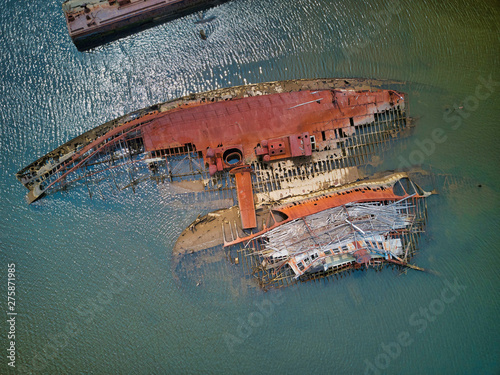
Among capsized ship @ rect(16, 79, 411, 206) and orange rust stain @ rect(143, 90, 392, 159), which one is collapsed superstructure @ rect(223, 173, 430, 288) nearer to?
capsized ship @ rect(16, 79, 411, 206)

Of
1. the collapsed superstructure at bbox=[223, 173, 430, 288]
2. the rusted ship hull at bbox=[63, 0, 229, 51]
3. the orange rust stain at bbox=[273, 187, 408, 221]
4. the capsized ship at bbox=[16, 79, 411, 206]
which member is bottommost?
the collapsed superstructure at bbox=[223, 173, 430, 288]

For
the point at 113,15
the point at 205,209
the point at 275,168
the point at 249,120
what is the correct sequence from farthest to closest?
the point at 113,15, the point at 205,209, the point at 275,168, the point at 249,120

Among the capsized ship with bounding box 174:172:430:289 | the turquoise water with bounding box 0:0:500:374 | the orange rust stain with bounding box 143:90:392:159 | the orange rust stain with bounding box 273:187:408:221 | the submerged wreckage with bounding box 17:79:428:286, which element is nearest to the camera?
the orange rust stain with bounding box 273:187:408:221

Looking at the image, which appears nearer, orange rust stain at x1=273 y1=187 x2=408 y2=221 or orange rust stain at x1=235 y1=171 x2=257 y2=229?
orange rust stain at x1=273 y1=187 x2=408 y2=221

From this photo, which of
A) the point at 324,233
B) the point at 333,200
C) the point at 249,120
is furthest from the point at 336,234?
the point at 249,120

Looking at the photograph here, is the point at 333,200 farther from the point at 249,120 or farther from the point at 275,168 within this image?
the point at 249,120

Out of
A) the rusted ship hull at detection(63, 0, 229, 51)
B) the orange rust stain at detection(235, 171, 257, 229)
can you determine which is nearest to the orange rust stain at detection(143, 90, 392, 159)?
the orange rust stain at detection(235, 171, 257, 229)

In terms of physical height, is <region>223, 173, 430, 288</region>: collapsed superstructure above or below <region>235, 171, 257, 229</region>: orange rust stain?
below
